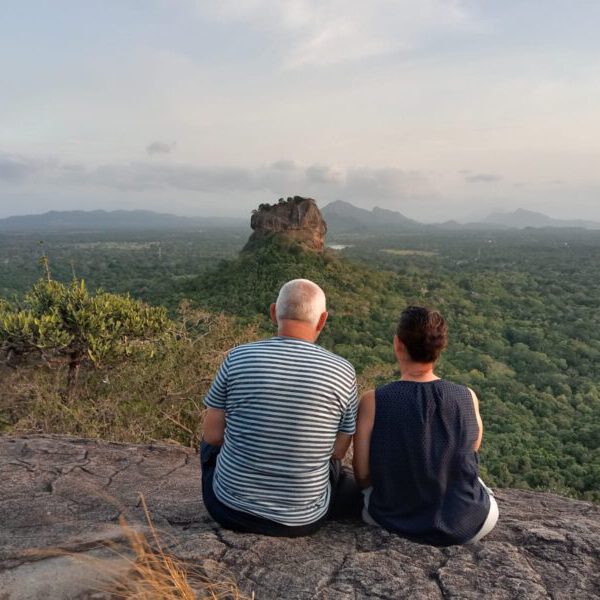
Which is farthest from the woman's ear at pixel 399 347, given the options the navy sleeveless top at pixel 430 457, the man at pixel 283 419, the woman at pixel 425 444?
the man at pixel 283 419

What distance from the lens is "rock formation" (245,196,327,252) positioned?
30.0 m

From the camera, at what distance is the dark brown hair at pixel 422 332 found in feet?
7.38

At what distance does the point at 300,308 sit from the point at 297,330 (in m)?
0.10

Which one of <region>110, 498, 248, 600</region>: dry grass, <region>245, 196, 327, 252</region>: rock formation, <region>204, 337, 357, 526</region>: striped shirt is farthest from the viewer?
<region>245, 196, 327, 252</region>: rock formation

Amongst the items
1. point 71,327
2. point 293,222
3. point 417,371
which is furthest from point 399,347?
point 293,222

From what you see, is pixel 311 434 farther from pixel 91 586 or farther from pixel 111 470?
pixel 111 470

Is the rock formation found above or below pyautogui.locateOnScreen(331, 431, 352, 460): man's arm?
above

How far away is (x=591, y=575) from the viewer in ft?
7.20

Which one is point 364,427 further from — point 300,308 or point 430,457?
point 300,308

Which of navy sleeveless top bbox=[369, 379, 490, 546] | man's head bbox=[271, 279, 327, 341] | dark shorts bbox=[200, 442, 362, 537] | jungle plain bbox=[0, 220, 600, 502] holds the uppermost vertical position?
man's head bbox=[271, 279, 327, 341]

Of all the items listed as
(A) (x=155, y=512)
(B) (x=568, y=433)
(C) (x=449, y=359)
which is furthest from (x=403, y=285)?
(A) (x=155, y=512)

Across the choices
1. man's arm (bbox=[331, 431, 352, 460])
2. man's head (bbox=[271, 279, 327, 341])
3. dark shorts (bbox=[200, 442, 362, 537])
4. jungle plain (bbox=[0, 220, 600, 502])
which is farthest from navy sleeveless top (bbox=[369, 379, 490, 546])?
jungle plain (bbox=[0, 220, 600, 502])

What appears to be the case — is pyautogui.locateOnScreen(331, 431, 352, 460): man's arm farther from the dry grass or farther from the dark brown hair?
the dry grass

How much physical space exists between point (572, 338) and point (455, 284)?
472 inches
